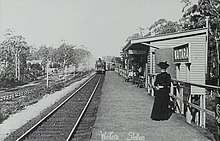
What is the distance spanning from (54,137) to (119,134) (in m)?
1.23

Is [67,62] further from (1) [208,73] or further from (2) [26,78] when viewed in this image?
(1) [208,73]

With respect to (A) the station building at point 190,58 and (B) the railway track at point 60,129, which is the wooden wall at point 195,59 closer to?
(A) the station building at point 190,58

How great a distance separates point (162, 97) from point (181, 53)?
7.25ft

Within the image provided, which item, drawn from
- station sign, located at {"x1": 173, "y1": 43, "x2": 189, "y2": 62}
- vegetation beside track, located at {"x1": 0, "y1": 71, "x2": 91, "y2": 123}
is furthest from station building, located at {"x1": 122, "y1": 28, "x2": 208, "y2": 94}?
vegetation beside track, located at {"x1": 0, "y1": 71, "x2": 91, "y2": 123}

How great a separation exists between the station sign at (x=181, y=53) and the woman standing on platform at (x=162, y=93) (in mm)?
1653

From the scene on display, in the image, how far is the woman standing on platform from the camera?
20.4 feet

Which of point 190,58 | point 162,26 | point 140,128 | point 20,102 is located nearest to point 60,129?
point 140,128

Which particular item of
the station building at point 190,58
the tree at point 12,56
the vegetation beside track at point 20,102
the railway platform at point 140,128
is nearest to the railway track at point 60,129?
the railway platform at point 140,128

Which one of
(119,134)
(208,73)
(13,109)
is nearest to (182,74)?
(208,73)

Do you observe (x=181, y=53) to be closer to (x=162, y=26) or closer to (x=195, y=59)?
(x=195, y=59)

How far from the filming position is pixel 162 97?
20.7ft

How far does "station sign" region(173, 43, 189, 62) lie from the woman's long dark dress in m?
1.73

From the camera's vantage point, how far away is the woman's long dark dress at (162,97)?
6.23 metres

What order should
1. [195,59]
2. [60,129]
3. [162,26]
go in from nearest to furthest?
[60,129]
[195,59]
[162,26]
